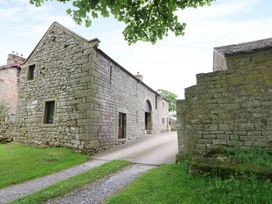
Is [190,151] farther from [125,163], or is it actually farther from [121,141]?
[121,141]

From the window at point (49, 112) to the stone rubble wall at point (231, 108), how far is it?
23.8ft

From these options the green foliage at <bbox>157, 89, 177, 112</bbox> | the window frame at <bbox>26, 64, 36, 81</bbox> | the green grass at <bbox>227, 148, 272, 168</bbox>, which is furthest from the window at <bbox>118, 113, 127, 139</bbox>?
the green foliage at <bbox>157, 89, 177, 112</bbox>

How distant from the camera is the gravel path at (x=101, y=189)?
4.10 m

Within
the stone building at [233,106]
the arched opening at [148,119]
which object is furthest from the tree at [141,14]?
the arched opening at [148,119]

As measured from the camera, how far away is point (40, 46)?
1220 cm

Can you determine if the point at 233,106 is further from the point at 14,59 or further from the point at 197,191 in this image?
the point at 14,59

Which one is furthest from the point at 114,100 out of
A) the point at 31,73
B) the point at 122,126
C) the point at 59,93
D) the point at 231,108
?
the point at 231,108

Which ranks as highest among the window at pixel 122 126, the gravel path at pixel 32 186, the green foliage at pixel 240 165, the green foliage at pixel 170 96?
the green foliage at pixel 170 96

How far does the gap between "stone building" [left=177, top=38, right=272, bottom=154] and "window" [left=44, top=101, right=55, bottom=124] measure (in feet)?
23.9

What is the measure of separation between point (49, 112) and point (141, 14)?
8443 millimetres

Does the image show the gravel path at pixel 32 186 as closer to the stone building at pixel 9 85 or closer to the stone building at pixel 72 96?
the stone building at pixel 72 96

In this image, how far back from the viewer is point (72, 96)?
9812 millimetres

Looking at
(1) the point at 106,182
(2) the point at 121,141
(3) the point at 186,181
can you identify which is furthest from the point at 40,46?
(3) the point at 186,181

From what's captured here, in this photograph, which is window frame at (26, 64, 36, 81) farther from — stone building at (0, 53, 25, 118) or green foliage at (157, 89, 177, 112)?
green foliage at (157, 89, 177, 112)
